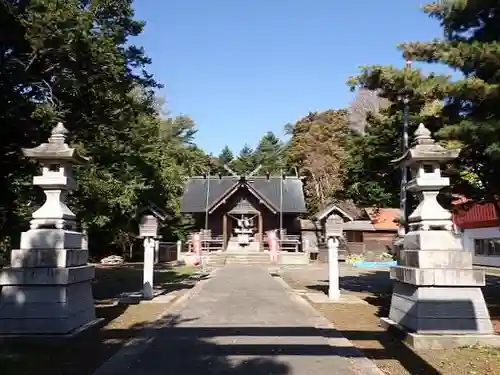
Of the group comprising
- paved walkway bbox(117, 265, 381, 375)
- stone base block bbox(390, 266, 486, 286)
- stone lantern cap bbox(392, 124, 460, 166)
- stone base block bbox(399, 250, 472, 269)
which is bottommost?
paved walkway bbox(117, 265, 381, 375)

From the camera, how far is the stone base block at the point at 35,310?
784 cm

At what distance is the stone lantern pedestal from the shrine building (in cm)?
2816

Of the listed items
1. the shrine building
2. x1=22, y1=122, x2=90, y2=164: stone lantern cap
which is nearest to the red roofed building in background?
the shrine building

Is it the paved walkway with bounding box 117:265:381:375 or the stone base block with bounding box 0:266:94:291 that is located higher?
the stone base block with bounding box 0:266:94:291

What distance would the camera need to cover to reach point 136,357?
6777 mm

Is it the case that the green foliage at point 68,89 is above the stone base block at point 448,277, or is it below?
above

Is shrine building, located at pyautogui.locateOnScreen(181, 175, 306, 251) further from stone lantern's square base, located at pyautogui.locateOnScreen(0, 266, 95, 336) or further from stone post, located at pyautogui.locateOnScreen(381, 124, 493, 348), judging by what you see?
stone lantern's square base, located at pyautogui.locateOnScreen(0, 266, 95, 336)

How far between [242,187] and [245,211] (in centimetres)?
195

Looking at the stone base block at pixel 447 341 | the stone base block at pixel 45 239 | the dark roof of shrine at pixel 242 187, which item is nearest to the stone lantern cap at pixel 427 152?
the stone base block at pixel 447 341

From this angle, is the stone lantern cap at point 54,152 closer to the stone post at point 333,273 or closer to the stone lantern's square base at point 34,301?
the stone lantern's square base at point 34,301

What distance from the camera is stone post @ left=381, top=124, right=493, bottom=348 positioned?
761cm

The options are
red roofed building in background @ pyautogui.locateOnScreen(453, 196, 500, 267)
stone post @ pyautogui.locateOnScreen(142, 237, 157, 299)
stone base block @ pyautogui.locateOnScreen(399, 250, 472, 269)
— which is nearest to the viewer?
stone base block @ pyautogui.locateOnScreen(399, 250, 472, 269)

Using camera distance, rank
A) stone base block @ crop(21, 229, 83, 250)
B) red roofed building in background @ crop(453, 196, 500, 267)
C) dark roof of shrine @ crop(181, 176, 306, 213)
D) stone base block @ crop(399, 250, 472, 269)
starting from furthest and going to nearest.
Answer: dark roof of shrine @ crop(181, 176, 306, 213)
red roofed building in background @ crop(453, 196, 500, 267)
stone base block @ crop(21, 229, 83, 250)
stone base block @ crop(399, 250, 472, 269)

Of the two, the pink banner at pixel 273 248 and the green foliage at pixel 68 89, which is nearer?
the green foliage at pixel 68 89
